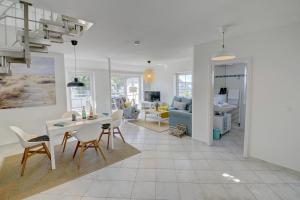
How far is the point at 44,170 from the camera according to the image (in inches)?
105

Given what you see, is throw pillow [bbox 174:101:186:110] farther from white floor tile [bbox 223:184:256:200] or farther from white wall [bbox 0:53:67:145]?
white wall [bbox 0:53:67:145]

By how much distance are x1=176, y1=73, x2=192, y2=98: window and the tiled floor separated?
359cm

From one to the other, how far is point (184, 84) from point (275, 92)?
425 centimetres

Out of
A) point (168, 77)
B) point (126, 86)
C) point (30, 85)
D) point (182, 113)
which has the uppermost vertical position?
point (168, 77)

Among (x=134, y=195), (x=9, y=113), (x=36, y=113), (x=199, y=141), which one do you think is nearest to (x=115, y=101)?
(x=36, y=113)

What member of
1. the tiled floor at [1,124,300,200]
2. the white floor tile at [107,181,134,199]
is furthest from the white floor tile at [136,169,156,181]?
the white floor tile at [107,181,134,199]

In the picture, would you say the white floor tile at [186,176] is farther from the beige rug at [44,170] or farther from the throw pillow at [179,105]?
the throw pillow at [179,105]

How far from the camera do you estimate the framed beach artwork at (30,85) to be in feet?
12.0

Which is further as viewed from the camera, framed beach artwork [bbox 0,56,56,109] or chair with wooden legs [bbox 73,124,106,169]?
framed beach artwork [bbox 0,56,56,109]

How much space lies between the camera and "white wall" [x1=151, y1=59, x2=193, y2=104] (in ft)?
21.4

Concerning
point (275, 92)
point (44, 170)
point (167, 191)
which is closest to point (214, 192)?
point (167, 191)

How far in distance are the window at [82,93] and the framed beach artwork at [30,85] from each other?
1331 millimetres

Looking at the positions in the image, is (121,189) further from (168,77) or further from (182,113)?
(168,77)

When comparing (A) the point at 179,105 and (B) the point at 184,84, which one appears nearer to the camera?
(A) the point at 179,105
